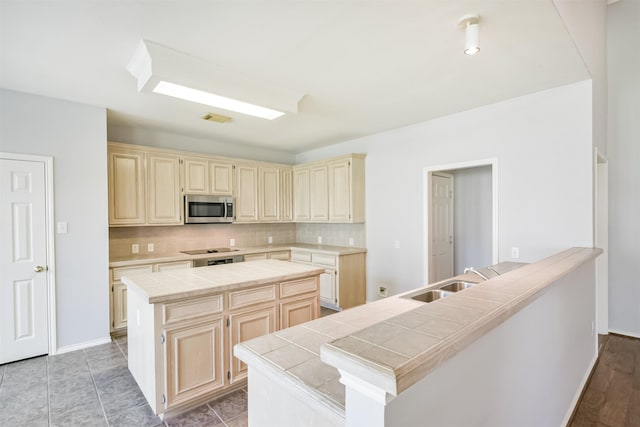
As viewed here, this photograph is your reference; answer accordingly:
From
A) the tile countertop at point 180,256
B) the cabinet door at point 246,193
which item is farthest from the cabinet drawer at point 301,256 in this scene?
the cabinet door at point 246,193

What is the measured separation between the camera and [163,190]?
4223 millimetres

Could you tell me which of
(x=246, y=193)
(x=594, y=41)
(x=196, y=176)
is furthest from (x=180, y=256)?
(x=594, y=41)

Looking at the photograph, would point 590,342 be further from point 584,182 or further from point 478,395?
point 478,395

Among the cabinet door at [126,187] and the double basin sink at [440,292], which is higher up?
the cabinet door at [126,187]

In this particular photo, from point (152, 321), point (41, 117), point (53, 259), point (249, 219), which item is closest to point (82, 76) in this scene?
point (41, 117)

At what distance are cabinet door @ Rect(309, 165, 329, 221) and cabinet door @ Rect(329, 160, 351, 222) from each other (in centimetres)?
9

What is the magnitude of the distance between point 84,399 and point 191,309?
1213mm

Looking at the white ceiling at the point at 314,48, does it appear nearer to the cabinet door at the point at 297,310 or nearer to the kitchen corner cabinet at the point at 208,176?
the kitchen corner cabinet at the point at 208,176

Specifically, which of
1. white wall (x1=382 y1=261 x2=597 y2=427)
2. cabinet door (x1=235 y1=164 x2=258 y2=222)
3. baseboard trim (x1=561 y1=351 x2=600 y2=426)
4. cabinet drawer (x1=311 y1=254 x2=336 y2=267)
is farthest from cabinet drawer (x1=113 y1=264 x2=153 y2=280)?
baseboard trim (x1=561 y1=351 x2=600 y2=426)

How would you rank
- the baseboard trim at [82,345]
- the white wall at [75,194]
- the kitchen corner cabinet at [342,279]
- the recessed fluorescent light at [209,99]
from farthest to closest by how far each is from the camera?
1. the kitchen corner cabinet at [342,279]
2. the baseboard trim at [82,345]
3. the white wall at [75,194]
4. the recessed fluorescent light at [209,99]

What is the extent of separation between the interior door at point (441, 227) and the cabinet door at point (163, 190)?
354 cm

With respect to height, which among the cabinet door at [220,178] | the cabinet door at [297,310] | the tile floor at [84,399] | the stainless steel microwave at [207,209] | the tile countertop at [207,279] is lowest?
the tile floor at [84,399]

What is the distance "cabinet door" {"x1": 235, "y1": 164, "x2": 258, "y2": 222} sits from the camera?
4984mm

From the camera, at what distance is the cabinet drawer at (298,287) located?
8.82 feet
